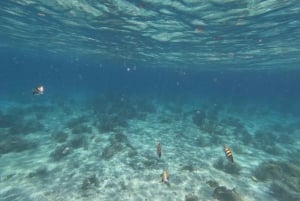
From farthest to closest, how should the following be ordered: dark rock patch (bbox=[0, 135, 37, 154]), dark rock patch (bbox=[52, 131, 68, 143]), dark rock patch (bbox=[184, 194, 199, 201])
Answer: dark rock patch (bbox=[52, 131, 68, 143]) < dark rock patch (bbox=[0, 135, 37, 154]) < dark rock patch (bbox=[184, 194, 199, 201])

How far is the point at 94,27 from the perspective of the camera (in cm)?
2127

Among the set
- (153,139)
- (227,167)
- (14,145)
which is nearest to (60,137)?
(14,145)

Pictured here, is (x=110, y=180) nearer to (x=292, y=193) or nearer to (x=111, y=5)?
(x=292, y=193)

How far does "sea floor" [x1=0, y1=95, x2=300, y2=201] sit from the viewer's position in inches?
413

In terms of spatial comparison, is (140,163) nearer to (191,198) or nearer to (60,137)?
(191,198)

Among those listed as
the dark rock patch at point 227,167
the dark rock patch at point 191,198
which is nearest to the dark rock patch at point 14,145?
the dark rock patch at point 191,198

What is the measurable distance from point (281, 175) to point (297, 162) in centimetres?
423

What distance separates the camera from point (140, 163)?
13438mm

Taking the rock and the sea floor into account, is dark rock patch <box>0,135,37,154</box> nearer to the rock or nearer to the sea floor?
the sea floor

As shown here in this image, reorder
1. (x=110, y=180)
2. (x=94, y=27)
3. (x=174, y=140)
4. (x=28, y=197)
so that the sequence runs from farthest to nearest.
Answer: (x=94, y=27) < (x=174, y=140) < (x=110, y=180) < (x=28, y=197)

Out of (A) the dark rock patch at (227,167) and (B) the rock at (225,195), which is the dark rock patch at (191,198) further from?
(A) the dark rock patch at (227,167)

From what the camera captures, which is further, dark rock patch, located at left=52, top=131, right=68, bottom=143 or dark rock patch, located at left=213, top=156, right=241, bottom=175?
dark rock patch, located at left=52, top=131, right=68, bottom=143

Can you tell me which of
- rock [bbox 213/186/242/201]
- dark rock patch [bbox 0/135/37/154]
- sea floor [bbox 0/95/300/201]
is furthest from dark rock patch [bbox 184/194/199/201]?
dark rock patch [bbox 0/135/37/154]

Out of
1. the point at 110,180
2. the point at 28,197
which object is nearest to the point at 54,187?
the point at 28,197
